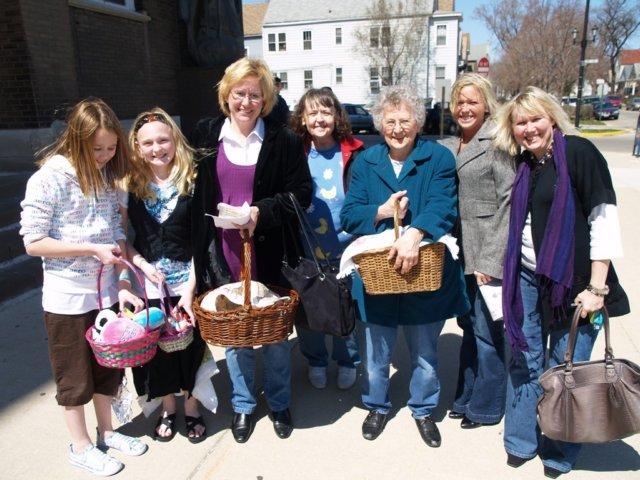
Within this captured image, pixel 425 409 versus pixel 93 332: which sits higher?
pixel 93 332

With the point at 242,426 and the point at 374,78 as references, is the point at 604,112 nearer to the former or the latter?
the point at 374,78

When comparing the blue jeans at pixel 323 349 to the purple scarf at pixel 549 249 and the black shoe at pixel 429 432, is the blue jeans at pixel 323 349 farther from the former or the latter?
the purple scarf at pixel 549 249

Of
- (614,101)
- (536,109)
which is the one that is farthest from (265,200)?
(614,101)

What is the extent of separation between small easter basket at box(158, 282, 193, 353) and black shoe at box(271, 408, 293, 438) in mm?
706

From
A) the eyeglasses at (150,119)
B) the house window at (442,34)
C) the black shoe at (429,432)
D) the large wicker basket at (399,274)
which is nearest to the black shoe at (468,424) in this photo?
the black shoe at (429,432)

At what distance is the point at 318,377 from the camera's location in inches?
145

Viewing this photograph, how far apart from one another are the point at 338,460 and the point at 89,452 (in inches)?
51.9

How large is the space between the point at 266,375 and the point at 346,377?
74 centimetres

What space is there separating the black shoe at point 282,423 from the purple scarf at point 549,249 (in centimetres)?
138

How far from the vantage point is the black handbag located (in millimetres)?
2697

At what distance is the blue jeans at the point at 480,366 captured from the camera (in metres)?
2.93

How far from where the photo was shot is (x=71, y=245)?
8.18ft

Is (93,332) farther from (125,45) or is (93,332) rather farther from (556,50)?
(556,50)

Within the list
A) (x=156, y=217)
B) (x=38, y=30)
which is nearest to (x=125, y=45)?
(x=38, y=30)
